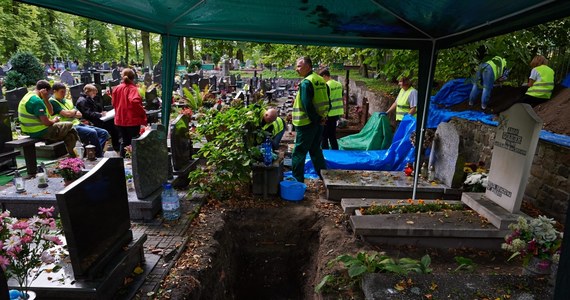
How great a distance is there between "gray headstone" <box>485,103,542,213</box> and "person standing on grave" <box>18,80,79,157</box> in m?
8.02

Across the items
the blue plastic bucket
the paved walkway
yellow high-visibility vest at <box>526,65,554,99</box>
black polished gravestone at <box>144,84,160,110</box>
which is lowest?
the paved walkway

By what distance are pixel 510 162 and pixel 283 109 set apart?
428 inches

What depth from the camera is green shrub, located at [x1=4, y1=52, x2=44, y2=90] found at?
16.4 m

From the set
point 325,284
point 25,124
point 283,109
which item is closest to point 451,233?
point 325,284

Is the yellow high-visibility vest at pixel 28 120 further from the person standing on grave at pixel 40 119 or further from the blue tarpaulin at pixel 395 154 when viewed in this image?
the blue tarpaulin at pixel 395 154

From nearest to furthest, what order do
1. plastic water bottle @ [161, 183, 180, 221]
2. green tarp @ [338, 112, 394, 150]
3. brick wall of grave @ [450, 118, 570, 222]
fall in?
brick wall of grave @ [450, 118, 570, 222] < plastic water bottle @ [161, 183, 180, 221] < green tarp @ [338, 112, 394, 150]

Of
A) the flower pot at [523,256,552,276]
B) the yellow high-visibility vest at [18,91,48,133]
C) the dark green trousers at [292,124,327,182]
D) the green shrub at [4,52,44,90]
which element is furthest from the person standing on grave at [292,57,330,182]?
the green shrub at [4,52,44,90]

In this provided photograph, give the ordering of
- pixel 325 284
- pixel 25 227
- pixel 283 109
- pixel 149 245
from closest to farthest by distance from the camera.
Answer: pixel 25 227
pixel 325 284
pixel 149 245
pixel 283 109

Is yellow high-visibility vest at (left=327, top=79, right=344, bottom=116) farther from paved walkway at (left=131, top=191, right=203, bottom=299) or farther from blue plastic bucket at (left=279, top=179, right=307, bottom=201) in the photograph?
paved walkway at (left=131, top=191, right=203, bottom=299)

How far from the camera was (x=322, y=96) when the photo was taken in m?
6.04

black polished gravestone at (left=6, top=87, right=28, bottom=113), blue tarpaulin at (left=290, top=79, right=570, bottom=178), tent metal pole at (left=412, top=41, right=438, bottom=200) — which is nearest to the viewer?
tent metal pole at (left=412, top=41, right=438, bottom=200)

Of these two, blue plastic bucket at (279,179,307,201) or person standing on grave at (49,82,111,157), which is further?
person standing on grave at (49,82,111,157)

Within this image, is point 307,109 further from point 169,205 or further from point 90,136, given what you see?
point 90,136

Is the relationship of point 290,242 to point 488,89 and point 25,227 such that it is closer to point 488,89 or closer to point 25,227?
point 25,227
